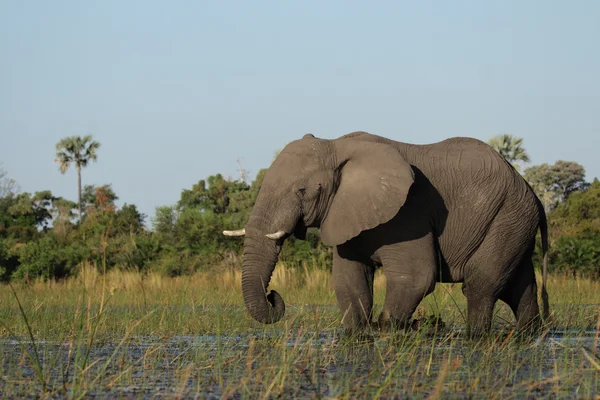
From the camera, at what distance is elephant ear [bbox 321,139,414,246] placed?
356 inches

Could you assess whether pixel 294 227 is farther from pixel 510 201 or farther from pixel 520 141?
pixel 520 141

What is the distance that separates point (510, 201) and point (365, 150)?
1.60m

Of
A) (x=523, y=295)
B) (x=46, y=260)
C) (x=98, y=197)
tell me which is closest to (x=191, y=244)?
(x=46, y=260)

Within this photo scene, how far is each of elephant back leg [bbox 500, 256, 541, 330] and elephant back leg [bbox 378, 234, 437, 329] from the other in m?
1.68

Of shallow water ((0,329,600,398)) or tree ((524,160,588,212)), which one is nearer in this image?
shallow water ((0,329,600,398))

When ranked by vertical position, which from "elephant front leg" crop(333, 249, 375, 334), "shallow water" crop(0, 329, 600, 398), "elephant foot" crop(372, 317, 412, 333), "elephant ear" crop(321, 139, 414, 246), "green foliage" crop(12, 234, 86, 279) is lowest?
"shallow water" crop(0, 329, 600, 398)

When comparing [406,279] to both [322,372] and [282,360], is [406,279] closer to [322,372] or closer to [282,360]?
[322,372]

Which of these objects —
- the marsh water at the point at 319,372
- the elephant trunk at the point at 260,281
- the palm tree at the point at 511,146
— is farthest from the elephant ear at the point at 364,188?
the palm tree at the point at 511,146

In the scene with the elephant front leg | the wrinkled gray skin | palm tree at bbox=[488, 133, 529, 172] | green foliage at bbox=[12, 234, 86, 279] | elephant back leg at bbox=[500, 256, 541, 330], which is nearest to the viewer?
the wrinkled gray skin

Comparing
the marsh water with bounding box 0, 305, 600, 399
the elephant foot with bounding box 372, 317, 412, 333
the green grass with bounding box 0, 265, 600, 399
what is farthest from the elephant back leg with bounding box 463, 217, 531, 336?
the elephant foot with bounding box 372, 317, 412, 333

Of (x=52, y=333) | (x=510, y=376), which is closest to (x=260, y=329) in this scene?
(x=52, y=333)

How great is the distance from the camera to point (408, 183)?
8.99m

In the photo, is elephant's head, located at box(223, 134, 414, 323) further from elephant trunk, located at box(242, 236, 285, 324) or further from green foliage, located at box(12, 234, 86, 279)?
green foliage, located at box(12, 234, 86, 279)

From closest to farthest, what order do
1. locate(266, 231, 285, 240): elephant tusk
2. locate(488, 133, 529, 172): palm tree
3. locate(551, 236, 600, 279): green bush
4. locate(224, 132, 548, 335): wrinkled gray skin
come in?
locate(266, 231, 285, 240): elephant tusk < locate(224, 132, 548, 335): wrinkled gray skin < locate(551, 236, 600, 279): green bush < locate(488, 133, 529, 172): palm tree
